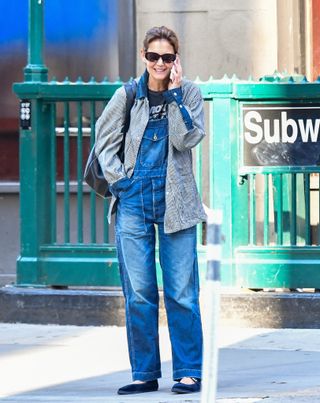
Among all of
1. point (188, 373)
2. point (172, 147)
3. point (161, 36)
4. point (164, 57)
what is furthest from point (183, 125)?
point (188, 373)

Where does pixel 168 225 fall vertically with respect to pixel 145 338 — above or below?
above

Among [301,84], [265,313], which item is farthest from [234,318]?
[301,84]

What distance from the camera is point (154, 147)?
6316mm

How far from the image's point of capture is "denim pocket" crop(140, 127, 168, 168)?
6.30 metres

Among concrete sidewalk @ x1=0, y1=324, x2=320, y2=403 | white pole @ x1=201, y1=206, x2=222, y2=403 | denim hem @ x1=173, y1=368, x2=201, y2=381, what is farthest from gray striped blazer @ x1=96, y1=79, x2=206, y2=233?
white pole @ x1=201, y1=206, x2=222, y2=403

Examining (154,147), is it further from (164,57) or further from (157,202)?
(164,57)

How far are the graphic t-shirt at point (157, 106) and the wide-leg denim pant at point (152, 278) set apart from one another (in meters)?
0.30

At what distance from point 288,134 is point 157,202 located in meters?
2.49

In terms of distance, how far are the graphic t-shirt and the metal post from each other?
8.83ft

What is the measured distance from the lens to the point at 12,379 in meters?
6.94

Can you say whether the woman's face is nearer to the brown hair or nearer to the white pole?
the brown hair

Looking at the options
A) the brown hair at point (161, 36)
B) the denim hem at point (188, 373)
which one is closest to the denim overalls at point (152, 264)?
the denim hem at point (188, 373)

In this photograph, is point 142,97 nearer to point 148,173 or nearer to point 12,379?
point 148,173

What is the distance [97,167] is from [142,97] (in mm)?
451
